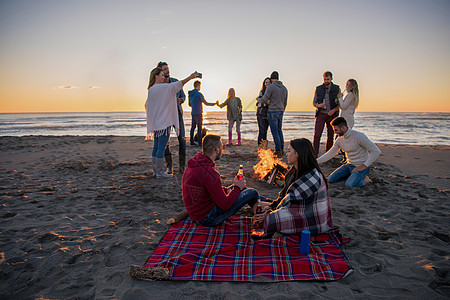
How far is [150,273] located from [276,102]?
258 inches

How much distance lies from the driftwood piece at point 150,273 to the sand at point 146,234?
0.20 ft

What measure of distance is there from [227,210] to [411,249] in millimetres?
2238

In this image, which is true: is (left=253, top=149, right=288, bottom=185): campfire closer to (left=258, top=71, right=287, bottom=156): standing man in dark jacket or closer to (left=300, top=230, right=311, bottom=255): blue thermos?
(left=258, top=71, right=287, bottom=156): standing man in dark jacket

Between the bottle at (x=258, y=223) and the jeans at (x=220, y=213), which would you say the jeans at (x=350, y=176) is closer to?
the bottle at (x=258, y=223)

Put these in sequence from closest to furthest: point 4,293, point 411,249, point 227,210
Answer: point 4,293 < point 411,249 < point 227,210

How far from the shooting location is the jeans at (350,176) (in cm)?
508

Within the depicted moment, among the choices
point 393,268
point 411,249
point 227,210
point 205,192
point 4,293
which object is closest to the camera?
point 4,293

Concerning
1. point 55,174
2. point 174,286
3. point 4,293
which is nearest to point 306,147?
point 174,286

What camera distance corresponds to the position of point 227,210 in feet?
11.2

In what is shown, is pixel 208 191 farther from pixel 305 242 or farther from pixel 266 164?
pixel 266 164

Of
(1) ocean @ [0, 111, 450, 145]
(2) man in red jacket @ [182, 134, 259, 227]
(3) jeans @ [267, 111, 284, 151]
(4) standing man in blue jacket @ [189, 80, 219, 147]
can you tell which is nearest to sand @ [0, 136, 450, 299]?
(2) man in red jacket @ [182, 134, 259, 227]

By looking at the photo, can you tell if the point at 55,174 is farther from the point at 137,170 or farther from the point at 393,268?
the point at 393,268

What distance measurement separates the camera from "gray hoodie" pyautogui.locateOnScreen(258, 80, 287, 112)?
775 cm

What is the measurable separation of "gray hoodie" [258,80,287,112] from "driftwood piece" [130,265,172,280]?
254 inches
